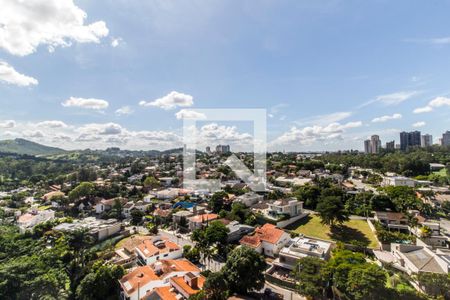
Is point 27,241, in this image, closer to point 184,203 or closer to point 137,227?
point 137,227

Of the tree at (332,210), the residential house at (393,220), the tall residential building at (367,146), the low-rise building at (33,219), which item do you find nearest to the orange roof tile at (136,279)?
the tree at (332,210)

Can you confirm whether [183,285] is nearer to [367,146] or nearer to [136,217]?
[136,217]

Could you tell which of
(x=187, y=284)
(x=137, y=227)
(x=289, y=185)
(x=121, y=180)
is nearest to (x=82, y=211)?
(x=137, y=227)

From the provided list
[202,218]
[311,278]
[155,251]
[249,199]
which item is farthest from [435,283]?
[249,199]

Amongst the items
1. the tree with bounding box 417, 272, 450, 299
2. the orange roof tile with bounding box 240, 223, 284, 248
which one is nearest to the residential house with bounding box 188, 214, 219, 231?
the orange roof tile with bounding box 240, 223, 284, 248

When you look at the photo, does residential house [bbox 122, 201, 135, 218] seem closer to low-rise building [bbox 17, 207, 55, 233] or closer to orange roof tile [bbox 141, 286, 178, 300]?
low-rise building [bbox 17, 207, 55, 233]
